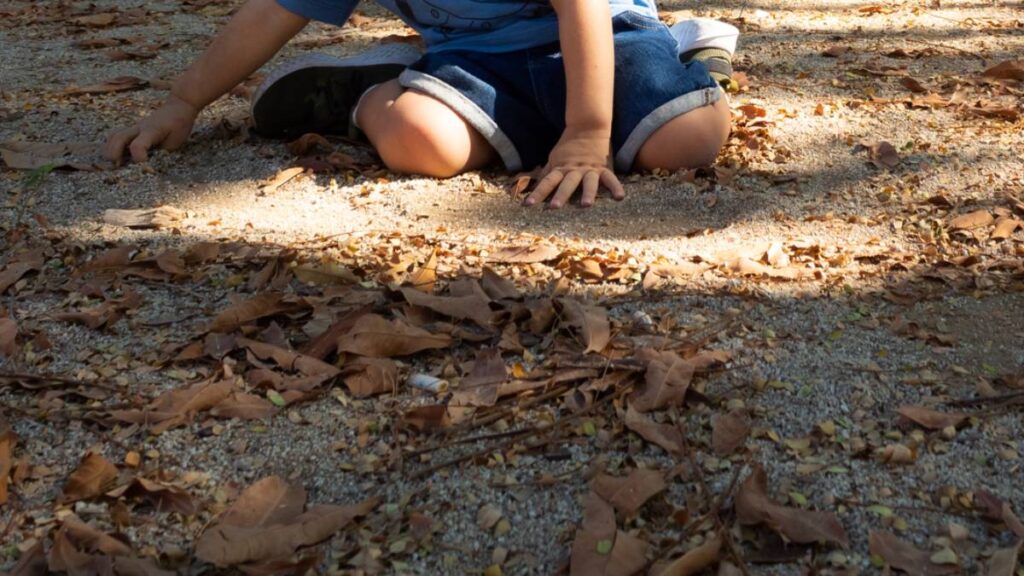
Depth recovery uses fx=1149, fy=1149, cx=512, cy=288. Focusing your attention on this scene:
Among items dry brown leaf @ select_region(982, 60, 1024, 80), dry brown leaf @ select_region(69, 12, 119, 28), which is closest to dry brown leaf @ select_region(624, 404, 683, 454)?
dry brown leaf @ select_region(982, 60, 1024, 80)

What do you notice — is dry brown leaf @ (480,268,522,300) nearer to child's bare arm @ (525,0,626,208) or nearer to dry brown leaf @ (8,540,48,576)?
child's bare arm @ (525,0,626,208)

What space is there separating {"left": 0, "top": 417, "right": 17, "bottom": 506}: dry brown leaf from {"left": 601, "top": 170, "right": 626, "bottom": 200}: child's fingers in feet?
3.65

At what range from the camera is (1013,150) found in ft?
7.17

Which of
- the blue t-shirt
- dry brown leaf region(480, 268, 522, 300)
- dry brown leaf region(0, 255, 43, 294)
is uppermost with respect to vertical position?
the blue t-shirt

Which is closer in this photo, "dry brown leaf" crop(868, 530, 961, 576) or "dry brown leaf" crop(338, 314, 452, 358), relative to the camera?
"dry brown leaf" crop(868, 530, 961, 576)

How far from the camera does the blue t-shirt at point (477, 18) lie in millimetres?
2312

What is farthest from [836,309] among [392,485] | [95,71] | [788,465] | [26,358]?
[95,71]

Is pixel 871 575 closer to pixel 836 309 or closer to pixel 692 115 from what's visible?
pixel 836 309

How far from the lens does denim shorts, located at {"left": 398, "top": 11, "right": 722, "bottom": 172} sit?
222 cm

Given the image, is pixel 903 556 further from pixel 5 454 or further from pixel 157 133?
pixel 157 133

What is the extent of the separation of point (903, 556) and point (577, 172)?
1.10m

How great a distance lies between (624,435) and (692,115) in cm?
102

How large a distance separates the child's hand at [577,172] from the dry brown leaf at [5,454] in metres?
0.99

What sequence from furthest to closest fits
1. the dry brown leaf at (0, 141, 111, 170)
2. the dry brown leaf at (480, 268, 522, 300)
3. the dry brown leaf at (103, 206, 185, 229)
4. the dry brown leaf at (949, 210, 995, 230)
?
the dry brown leaf at (0, 141, 111, 170), the dry brown leaf at (103, 206, 185, 229), the dry brown leaf at (949, 210, 995, 230), the dry brown leaf at (480, 268, 522, 300)
